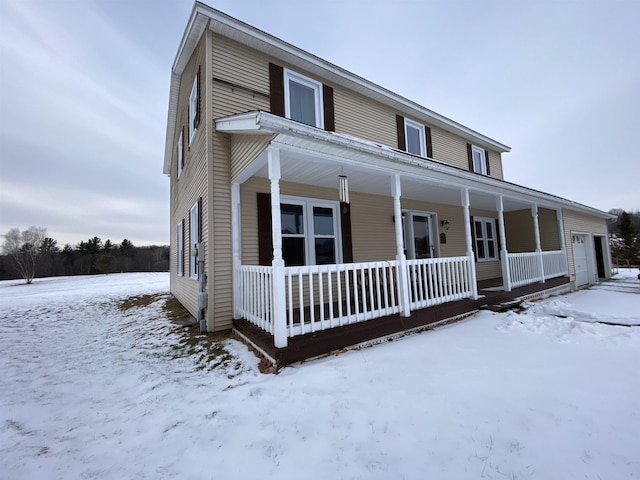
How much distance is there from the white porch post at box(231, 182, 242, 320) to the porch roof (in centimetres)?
35

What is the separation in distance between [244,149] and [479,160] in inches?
416

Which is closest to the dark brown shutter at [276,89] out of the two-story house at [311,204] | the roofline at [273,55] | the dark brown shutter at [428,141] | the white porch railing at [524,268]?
the two-story house at [311,204]

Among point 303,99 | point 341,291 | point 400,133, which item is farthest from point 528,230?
point 303,99

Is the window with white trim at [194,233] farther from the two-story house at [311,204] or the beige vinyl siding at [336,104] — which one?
the beige vinyl siding at [336,104]

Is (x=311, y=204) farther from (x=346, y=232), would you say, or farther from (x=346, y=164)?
(x=346, y=164)

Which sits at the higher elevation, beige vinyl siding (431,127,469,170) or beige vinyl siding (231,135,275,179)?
beige vinyl siding (431,127,469,170)

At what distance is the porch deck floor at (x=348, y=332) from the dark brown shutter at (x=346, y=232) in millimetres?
2078

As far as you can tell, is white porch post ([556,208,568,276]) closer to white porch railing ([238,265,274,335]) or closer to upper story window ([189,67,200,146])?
white porch railing ([238,265,274,335])

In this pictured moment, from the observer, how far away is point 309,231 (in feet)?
19.7

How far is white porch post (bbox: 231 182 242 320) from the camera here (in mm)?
5008

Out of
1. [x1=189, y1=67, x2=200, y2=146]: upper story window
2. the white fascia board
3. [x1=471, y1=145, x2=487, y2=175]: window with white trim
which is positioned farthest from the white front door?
[x1=189, y1=67, x2=200, y2=146]: upper story window

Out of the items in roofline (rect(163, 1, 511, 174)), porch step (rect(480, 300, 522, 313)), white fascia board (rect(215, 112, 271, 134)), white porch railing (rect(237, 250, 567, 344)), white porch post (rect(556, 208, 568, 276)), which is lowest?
porch step (rect(480, 300, 522, 313))

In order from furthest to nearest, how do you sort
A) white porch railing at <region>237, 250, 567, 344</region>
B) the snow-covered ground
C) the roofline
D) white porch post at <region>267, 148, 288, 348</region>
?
the roofline → white porch railing at <region>237, 250, 567, 344</region> → white porch post at <region>267, 148, 288, 348</region> → the snow-covered ground

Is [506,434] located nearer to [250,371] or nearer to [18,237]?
[250,371]
